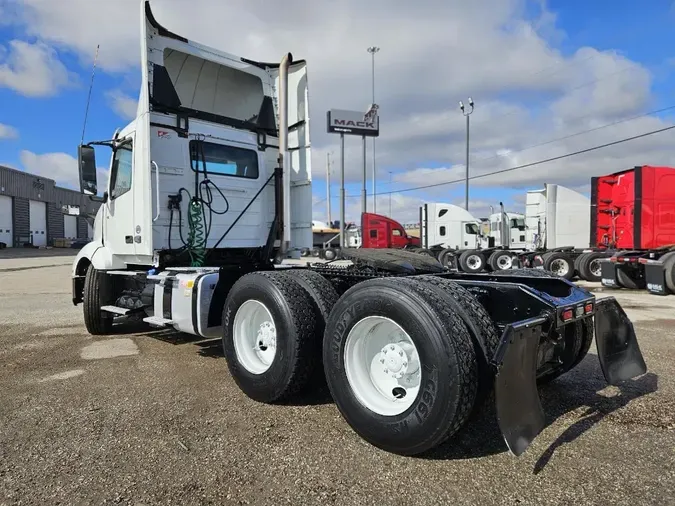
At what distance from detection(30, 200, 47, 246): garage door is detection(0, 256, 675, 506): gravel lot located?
56.4 metres

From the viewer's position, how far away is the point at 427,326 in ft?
9.41

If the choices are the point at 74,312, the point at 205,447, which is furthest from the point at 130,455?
the point at 74,312

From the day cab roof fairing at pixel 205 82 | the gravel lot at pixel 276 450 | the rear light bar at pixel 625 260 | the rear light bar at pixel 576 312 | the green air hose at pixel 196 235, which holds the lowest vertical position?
the gravel lot at pixel 276 450

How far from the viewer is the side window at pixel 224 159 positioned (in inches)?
244

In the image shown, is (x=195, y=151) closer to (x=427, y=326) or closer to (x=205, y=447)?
(x=205, y=447)

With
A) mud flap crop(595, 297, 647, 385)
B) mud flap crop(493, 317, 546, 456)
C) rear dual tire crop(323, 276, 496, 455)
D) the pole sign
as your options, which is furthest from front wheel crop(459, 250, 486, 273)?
the pole sign

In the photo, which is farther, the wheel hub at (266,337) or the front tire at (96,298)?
the front tire at (96,298)

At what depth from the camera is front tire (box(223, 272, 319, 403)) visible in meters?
3.81

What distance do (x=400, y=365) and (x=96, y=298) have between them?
17.7 ft

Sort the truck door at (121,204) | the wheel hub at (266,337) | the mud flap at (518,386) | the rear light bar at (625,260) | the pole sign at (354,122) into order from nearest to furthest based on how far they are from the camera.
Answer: the mud flap at (518,386) < the wheel hub at (266,337) < the truck door at (121,204) < the rear light bar at (625,260) < the pole sign at (354,122)

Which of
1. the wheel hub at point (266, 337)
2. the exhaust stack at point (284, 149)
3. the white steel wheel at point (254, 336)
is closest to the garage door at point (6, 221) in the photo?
the exhaust stack at point (284, 149)

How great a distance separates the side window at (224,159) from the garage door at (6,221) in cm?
5055

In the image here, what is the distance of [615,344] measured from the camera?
3.87m

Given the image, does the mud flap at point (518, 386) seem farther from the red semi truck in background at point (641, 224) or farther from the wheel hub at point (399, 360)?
the red semi truck in background at point (641, 224)
